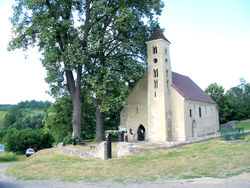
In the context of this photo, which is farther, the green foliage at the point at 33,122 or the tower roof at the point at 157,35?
the green foliage at the point at 33,122

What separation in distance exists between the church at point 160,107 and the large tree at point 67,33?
548 cm

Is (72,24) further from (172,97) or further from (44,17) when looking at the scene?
(172,97)

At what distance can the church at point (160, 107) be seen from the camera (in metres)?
31.8

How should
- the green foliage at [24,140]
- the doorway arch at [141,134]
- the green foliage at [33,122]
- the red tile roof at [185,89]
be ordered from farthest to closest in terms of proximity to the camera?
the green foliage at [33,122] < the green foliage at [24,140] < the red tile roof at [185,89] < the doorway arch at [141,134]

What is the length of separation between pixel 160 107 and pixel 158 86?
2875 mm

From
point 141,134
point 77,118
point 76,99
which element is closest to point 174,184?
point 77,118

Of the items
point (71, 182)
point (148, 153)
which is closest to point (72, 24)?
point (148, 153)

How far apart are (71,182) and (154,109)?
66.3 ft

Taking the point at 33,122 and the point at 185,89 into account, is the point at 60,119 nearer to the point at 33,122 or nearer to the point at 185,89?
the point at 185,89

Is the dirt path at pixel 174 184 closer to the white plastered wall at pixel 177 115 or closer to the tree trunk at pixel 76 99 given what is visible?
the tree trunk at pixel 76 99

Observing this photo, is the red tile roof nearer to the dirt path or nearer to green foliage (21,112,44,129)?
the dirt path

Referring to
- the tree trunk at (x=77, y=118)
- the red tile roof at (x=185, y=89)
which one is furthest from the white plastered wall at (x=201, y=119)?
the tree trunk at (x=77, y=118)

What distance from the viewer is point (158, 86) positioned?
32469 mm

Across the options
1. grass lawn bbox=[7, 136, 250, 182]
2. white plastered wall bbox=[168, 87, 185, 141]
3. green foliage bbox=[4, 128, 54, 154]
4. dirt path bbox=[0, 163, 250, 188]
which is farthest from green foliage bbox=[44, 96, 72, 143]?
dirt path bbox=[0, 163, 250, 188]
